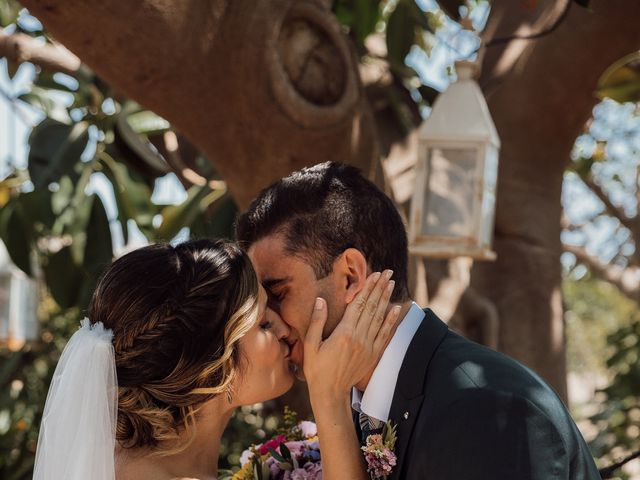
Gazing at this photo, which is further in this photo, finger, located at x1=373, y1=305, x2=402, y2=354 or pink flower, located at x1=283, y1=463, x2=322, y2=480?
pink flower, located at x1=283, y1=463, x2=322, y2=480

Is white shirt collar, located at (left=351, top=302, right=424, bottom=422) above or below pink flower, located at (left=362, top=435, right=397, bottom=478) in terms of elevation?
above

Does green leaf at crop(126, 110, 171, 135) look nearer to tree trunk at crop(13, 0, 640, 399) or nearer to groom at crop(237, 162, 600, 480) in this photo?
tree trunk at crop(13, 0, 640, 399)

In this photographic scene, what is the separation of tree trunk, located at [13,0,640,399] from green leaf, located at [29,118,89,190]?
5.32 ft

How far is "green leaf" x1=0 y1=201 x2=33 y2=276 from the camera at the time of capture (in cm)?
548

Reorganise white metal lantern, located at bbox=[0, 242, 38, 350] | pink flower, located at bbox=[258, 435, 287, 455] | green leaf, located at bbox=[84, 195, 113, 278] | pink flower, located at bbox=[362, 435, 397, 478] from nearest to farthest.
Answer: pink flower, located at bbox=[362, 435, 397, 478], pink flower, located at bbox=[258, 435, 287, 455], green leaf, located at bbox=[84, 195, 113, 278], white metal lantern, located at bbox=[0, 242, 38, 350]

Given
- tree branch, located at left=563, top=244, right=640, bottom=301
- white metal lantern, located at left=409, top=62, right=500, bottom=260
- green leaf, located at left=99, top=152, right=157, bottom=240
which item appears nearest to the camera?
white metal lantern, located at left=409, top=62, right=500, bottom=260

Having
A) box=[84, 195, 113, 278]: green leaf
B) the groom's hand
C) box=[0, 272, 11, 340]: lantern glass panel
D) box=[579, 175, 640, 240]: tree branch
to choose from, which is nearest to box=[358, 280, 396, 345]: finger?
the groom's hand

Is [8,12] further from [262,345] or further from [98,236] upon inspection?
[262,345]

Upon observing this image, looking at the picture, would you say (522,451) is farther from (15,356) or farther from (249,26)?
(15,356)

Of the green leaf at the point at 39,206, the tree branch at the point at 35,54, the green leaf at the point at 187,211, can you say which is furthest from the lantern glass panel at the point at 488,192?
the tree branch at the point at 35,54

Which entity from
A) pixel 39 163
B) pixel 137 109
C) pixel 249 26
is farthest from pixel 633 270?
pixel 249 26

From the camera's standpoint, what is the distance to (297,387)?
4.64m

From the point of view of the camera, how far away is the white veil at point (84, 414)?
2.68 metres

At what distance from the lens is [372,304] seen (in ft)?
8.56
